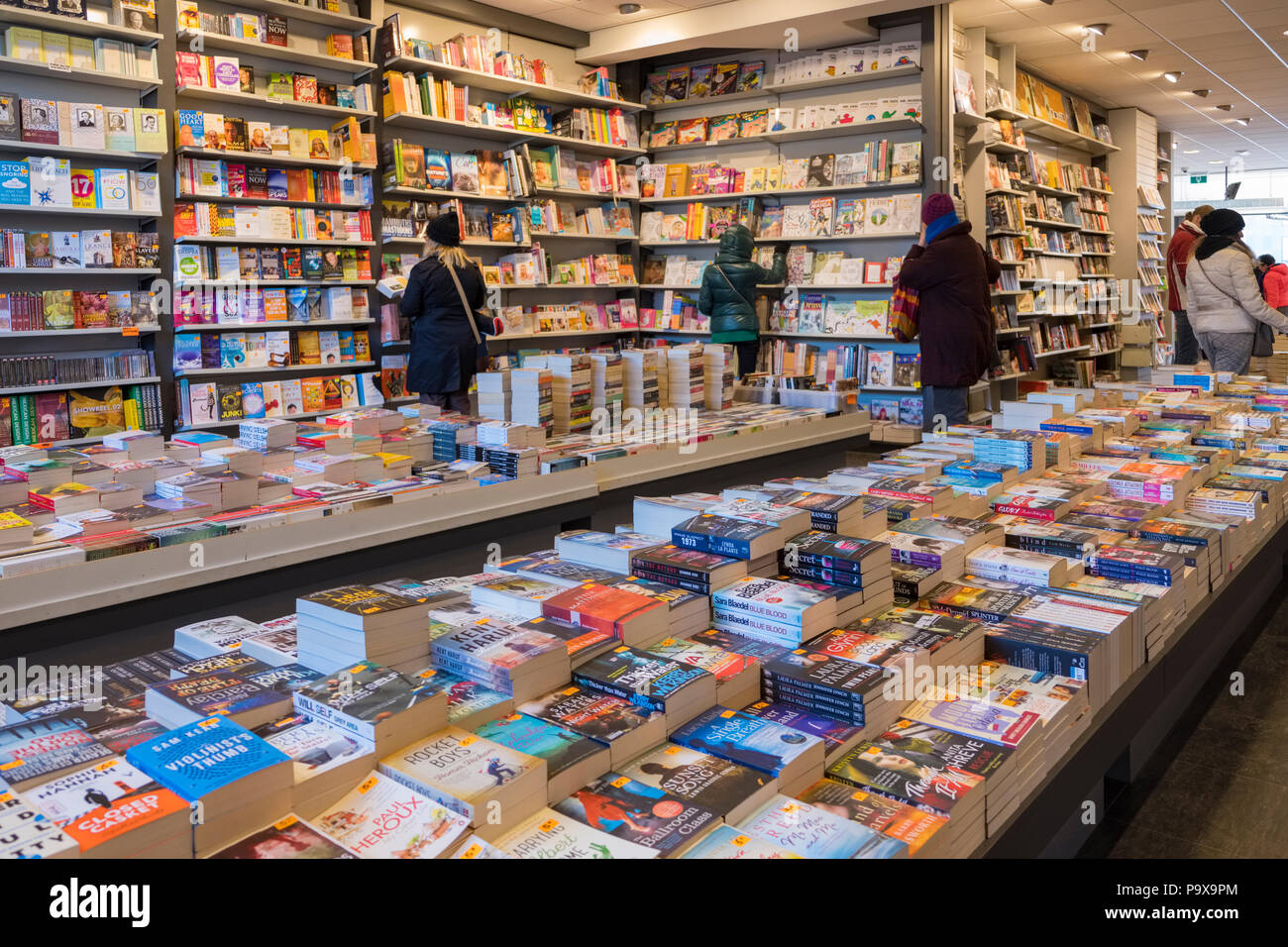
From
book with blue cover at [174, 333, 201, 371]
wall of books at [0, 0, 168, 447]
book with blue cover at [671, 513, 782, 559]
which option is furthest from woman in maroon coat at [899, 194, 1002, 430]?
wall of books at [0, 0, 168, 447]

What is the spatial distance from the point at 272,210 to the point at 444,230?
146cm

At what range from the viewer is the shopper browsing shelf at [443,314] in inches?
208

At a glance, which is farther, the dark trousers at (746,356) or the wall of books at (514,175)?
the dark trousers at (746,356)

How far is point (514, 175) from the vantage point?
7355 mm

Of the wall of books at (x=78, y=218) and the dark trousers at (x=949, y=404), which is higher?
the wall of books at (x=78, y=218)

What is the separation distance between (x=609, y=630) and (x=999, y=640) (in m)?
0.78

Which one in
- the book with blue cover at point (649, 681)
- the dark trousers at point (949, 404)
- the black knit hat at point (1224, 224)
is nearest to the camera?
the book with blue cover at point (649, 681)

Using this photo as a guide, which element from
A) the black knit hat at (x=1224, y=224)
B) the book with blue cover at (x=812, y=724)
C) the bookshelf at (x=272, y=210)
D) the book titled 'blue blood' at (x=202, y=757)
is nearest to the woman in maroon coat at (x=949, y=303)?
the black knit hat at (x=1224, y=224)

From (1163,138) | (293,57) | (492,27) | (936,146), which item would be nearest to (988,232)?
(936,146)

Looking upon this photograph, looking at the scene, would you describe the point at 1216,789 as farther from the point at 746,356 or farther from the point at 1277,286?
the point at 1277,286

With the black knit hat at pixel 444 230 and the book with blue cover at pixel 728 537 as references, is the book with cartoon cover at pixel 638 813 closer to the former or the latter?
the book with blue cover at pixel 728 537

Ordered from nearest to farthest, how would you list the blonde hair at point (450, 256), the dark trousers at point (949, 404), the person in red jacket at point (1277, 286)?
the blonde hair at point (450, 256) → the dark trousers at point (949, 404) → the person in red jacket at point (1277, 286)

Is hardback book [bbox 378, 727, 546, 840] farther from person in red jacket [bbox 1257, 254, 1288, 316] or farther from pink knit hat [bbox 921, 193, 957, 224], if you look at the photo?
person in red jacket [bbox 1257, 254, 1288, 316]

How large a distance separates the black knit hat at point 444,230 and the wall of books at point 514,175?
40.8 inches
